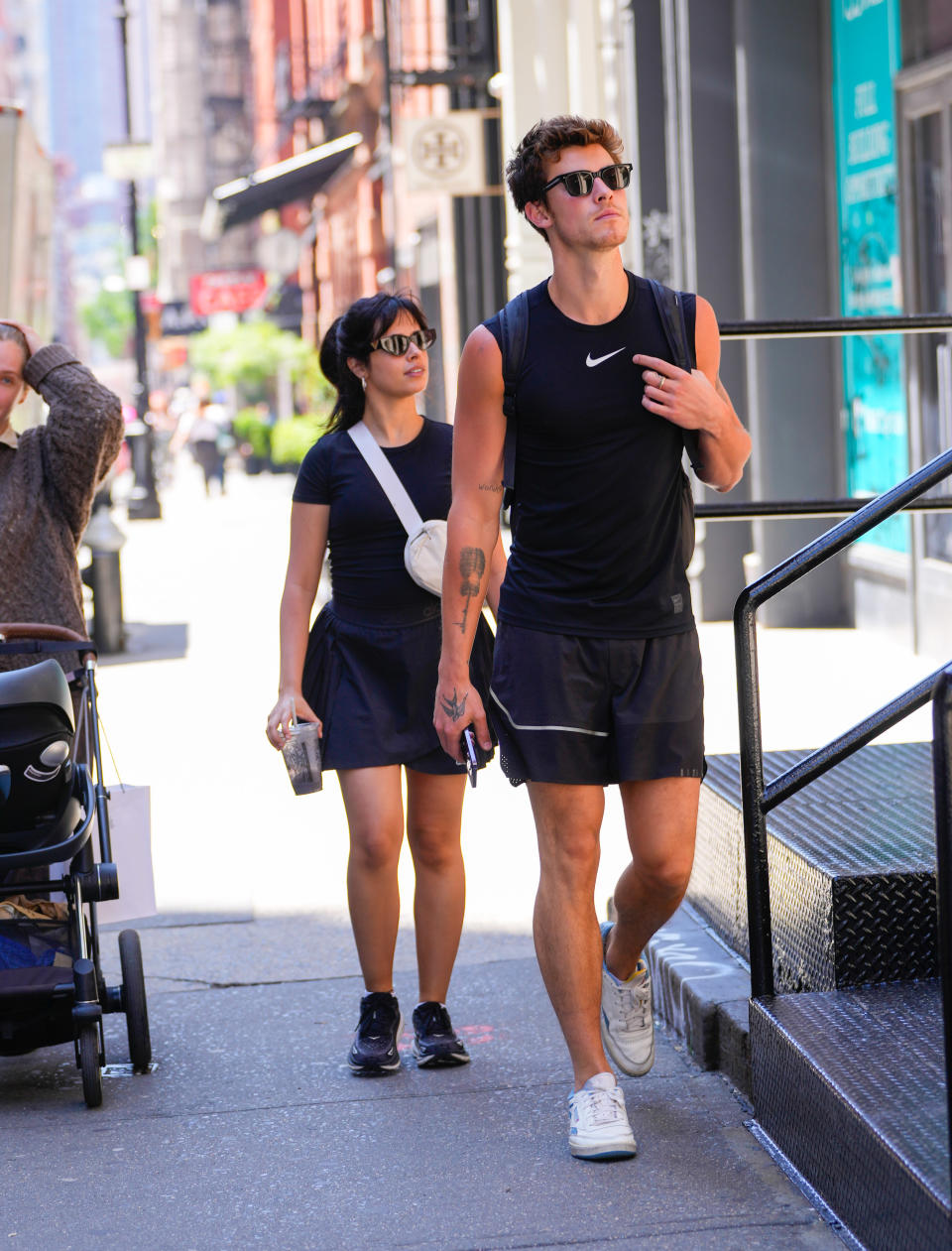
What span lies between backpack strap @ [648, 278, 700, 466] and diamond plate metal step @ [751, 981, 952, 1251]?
1.22m

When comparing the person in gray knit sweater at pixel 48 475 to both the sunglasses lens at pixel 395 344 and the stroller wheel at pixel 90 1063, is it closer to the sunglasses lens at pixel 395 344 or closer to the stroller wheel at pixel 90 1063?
the sunglasses lens at pixel 395 344

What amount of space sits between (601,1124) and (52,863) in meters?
1.50

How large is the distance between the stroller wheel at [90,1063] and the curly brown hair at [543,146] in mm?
2173

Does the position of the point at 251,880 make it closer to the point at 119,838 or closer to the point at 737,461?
the point at 119,838

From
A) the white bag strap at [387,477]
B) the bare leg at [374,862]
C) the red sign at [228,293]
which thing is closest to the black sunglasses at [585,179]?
the white bag strap at [387,477]

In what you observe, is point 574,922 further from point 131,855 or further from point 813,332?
point 813,332

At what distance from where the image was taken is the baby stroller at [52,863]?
14.2 ft

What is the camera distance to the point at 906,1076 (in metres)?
3.51

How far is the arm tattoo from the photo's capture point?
4094mm

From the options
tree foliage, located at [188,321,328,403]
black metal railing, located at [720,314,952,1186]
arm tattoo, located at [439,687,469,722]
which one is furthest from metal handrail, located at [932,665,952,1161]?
tree foliage, located at [188,321,328,403]

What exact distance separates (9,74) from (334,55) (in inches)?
4504

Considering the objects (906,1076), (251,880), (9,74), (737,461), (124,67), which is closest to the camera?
(906,1076)

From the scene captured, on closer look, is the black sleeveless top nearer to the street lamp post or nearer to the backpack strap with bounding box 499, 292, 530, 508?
the backpack strap with bounding box 499, 292, 530, 508

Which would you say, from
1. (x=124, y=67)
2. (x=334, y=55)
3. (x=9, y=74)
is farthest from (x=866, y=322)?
(x=9, y=74)
